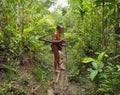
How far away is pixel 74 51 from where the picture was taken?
7.74m

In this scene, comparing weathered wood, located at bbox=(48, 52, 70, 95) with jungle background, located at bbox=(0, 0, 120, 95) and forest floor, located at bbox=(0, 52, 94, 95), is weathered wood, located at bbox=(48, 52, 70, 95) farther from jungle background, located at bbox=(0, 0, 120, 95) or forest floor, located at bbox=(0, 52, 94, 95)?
jungle background, located at bbox=(0, 0, 120, 95)

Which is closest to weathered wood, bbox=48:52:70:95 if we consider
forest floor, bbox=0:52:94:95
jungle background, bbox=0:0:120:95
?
forest floor, bbox=0:52:94:95

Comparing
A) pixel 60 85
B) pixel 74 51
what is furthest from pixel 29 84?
pixel 74 51

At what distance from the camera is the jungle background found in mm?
5145

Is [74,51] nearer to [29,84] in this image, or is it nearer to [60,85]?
[60,85]

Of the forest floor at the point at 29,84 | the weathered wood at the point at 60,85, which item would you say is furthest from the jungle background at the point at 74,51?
the weathered wood at the point at 60,85

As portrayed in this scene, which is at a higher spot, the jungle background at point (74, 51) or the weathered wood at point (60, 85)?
the jungle background at point (74, 51)

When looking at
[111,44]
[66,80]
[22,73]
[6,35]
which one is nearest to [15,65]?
[22,73]

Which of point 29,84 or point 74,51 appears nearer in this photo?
point 29,84

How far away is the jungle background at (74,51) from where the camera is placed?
514 centimetres

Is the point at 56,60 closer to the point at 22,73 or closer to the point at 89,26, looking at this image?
the point at 22,73

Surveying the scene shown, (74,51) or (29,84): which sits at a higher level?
(74,51)

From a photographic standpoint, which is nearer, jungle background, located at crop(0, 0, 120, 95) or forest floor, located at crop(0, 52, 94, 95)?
jungle background, located at crop(0, 0, 120, 95)

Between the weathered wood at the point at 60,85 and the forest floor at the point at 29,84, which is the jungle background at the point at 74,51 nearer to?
the forest floor at the point at 29,84
